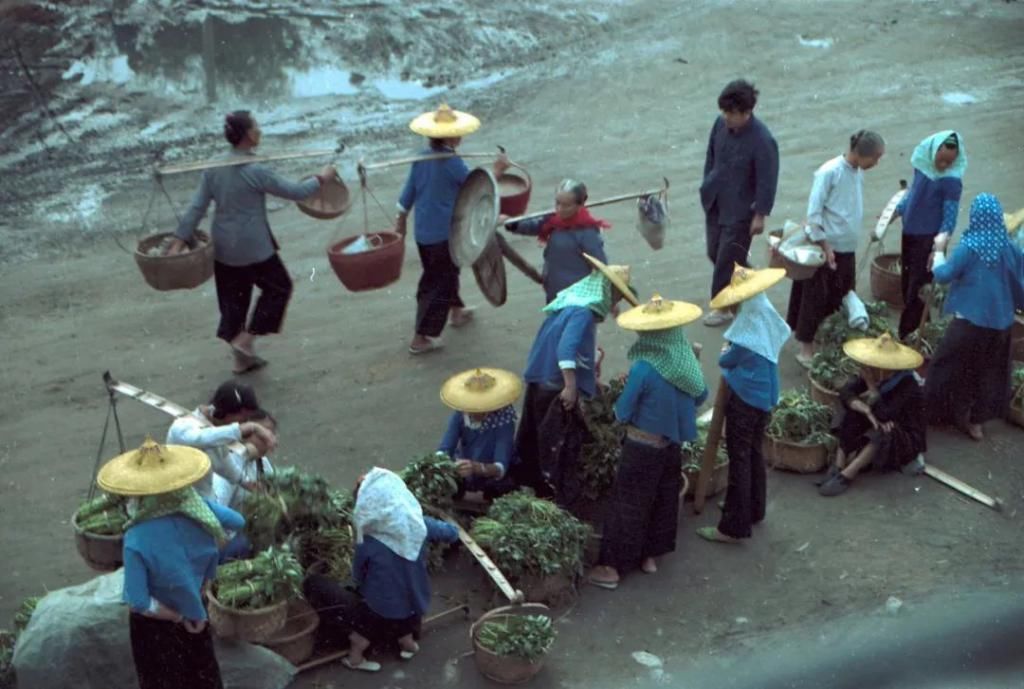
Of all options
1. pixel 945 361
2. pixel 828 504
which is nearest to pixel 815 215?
pixel 945 361

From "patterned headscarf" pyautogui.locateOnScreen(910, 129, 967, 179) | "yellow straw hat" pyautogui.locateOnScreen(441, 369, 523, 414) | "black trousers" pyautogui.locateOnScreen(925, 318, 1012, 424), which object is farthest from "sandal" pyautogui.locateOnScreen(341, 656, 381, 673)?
"patterned headscarf" pyautogui.locateOnScreen(910, 129, 967, 179)

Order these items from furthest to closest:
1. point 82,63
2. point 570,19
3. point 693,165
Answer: point 570,19
point 82,63
point 693,165

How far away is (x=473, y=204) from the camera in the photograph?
8.48 m

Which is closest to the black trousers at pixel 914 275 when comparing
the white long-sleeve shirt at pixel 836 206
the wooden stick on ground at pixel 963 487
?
the white long-sleeve shirt at pixel 836 206

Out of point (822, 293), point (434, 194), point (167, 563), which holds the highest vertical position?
point (434, 194)

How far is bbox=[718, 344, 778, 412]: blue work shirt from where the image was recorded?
706 centimetres

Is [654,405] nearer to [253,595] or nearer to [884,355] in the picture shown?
[884,355]

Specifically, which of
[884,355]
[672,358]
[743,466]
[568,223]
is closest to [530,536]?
[672,358]

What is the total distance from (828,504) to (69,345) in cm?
540

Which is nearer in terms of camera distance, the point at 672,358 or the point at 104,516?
the point at 104,516

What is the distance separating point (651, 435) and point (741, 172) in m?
2.83

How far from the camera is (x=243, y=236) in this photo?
8.66m

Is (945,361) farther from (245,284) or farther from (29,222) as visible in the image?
(29,222)

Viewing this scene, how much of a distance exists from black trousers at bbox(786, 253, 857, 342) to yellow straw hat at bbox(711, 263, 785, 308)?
1969 millimetres
